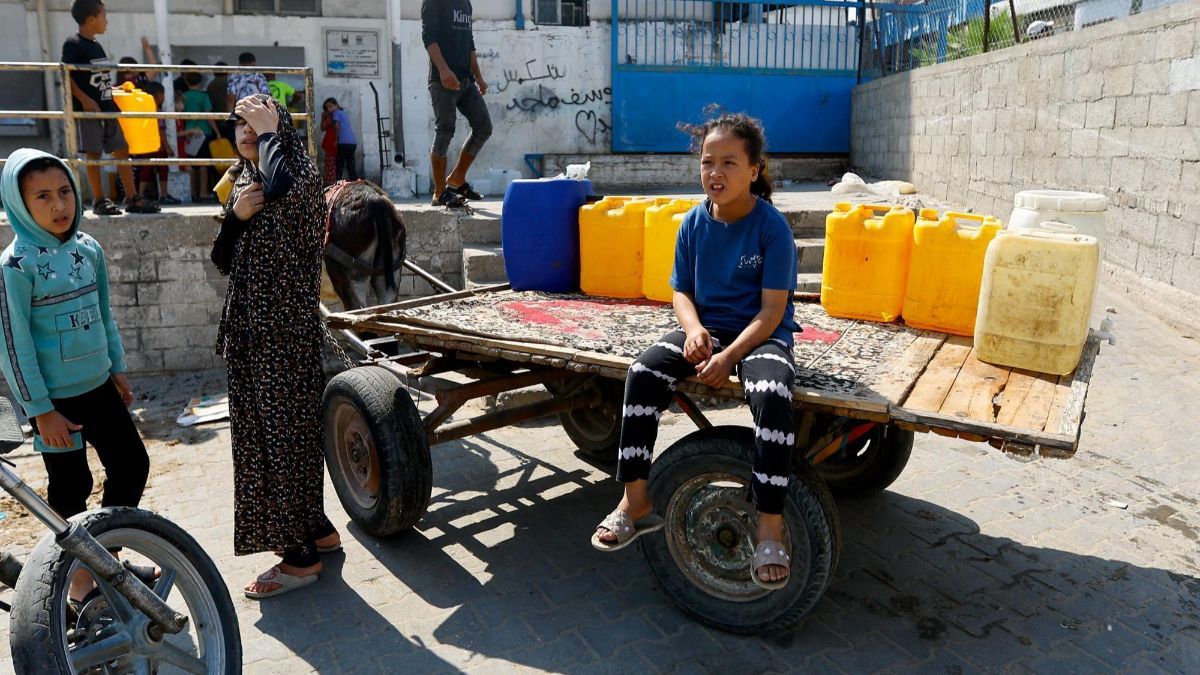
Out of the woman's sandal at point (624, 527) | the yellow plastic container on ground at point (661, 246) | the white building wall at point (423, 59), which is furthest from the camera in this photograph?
the white building wall at point (423, 59)

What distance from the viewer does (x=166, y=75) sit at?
11.9 metres

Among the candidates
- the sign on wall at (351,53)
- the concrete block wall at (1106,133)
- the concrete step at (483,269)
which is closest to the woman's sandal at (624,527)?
the concrete step at (483,269)

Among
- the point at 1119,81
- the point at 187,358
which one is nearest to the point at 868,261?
the point at 1119,81

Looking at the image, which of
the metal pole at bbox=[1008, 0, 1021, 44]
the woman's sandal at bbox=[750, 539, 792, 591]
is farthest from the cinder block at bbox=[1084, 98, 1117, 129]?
the woman's sandal at bbox=[750, 539, 792, 591]

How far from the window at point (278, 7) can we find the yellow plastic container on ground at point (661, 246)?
32.8 feet

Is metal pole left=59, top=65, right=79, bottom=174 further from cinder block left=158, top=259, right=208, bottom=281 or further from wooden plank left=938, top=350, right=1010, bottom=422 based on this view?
wooden plank left=938, top=350, right=1010, bottom=422

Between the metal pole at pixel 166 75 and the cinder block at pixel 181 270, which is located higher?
the metal pole at pixel 166 75

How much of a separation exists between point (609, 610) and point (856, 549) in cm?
119

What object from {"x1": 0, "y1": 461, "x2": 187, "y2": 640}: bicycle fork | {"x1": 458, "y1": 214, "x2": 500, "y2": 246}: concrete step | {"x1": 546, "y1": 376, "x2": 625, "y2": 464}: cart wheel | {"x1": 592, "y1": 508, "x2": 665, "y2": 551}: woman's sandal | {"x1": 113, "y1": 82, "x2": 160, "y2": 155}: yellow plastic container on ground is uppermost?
{"x1": 113, "y1": 82, "x2": 160, "y2": 155}: yellow plastic container on ground

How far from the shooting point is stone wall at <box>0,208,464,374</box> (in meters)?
7.38

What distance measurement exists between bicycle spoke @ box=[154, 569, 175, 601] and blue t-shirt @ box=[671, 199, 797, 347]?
6.43 ft

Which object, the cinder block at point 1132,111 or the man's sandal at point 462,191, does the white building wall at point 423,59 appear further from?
the cinder block at point 1132,111

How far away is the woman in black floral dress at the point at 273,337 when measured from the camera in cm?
329

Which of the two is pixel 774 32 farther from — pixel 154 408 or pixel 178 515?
pixel 178 515
